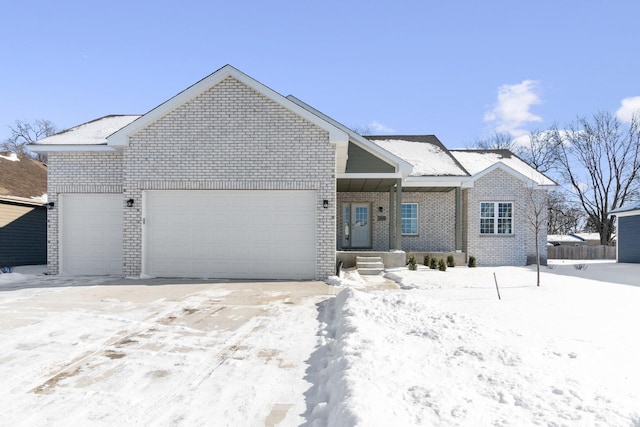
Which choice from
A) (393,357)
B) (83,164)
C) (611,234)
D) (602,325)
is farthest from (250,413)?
(611,234)

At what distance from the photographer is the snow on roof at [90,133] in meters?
11.9

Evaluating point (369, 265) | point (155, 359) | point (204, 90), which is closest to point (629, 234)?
point (369, 265)

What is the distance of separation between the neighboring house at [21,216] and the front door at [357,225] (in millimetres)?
12420

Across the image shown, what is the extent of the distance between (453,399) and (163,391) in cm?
263

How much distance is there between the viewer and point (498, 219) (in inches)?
647

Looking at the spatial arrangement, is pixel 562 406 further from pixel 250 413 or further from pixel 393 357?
pixel 250 413

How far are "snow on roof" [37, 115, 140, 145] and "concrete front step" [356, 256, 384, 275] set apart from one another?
8.89 meters

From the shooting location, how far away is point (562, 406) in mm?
2930

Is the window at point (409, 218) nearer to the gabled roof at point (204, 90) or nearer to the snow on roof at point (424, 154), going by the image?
the snow on roof at point (424, 154)

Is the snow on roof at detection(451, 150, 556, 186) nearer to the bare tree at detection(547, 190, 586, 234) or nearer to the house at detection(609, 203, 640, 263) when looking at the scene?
the house at detection(609, 203, 640, 263)

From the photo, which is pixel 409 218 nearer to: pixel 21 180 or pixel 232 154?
pixel 232 154

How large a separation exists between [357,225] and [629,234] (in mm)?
13463

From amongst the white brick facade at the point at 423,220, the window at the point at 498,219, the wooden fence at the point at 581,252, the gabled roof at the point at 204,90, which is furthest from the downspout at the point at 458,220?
the wooden fence at the point at 581,252

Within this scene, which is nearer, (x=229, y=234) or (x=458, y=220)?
(x=229, y=234)
